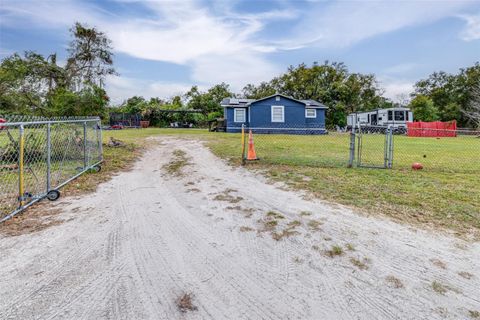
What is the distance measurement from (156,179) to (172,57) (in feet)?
59.4

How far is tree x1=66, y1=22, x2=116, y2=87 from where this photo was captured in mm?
16328

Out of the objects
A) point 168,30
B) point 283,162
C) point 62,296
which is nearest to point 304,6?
point 168,30

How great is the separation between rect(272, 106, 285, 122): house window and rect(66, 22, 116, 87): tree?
486 inches

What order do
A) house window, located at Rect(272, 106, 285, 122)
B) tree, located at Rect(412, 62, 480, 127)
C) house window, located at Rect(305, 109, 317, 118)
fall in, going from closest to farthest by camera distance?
1. house window, located at Rect(272, 106, 285, 122)
2. house window, located at Rect(305, 109, 317, 118)
3. tree, located at Rect(412, 62, 480, 127)

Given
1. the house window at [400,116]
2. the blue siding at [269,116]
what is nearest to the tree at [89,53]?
the blue siding at [269,116]

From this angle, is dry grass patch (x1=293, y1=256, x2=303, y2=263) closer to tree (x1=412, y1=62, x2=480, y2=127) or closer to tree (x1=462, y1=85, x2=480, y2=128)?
tree (x1=462, y1=85, x2=480, y2=128)

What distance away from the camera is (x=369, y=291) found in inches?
80.0

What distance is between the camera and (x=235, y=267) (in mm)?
2396

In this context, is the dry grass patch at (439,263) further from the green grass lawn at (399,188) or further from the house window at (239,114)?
the house window at (239,114)

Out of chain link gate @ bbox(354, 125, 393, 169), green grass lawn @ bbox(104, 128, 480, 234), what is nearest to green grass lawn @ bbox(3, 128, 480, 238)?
green grass lawn @ bbox(104, 128, 480, 234)

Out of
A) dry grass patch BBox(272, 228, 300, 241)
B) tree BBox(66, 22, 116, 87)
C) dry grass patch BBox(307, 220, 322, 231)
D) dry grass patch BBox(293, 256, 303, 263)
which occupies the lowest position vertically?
dry grass patch BBox(293, 256, 303, 263)

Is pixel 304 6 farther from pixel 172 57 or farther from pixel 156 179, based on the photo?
pixel 172 57

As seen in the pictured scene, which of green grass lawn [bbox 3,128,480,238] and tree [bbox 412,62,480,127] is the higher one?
tree [bbox 412,62,480,127]

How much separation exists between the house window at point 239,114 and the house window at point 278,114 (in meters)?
2.55
